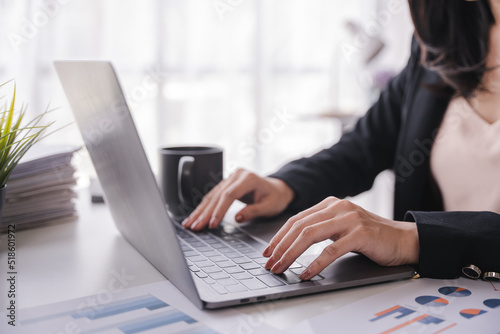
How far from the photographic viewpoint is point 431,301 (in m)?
0.57

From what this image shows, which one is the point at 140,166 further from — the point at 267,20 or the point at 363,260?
the point at 267,20

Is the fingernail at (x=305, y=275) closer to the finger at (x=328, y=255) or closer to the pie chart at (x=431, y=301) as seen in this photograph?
the finger at (x=328, y=255)

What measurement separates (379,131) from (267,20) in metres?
1.81

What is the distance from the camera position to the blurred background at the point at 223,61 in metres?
2.47

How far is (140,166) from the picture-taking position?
1.76 ft

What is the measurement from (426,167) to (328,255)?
57 cm

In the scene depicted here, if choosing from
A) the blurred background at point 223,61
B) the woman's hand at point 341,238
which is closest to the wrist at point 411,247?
the woman's hand at point 341,238

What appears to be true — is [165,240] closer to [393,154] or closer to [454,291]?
[454,291]

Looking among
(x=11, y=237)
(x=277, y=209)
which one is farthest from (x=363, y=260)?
(x=11, y=237)

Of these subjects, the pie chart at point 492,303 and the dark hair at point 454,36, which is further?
the dark hair at point 454,36

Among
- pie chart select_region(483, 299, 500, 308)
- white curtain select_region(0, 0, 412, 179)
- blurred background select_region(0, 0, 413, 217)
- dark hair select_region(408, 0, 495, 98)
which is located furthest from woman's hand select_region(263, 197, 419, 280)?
white curtain select_region(0, 0, 412, 179)

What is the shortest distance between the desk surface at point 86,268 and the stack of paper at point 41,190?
2 cm

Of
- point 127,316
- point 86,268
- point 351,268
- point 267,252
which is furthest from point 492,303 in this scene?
point 86,268

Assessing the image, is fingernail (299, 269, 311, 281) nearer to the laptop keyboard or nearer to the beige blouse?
the laptop keyboard
